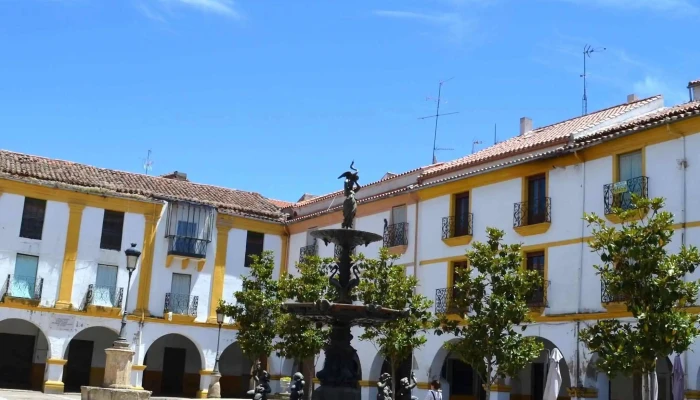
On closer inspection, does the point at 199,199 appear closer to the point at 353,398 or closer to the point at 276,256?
the point at 276,256

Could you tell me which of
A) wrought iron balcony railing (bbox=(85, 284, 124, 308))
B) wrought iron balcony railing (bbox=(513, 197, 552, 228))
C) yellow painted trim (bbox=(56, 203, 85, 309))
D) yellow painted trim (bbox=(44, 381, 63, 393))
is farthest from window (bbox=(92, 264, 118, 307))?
wrought iron balcony railing (bbox=(513, 197, 552, 228))

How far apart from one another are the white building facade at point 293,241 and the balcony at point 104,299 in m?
0.05

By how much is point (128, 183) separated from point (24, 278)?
5742mm

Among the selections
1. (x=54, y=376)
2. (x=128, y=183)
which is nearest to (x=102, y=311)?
(x=54, y=376)

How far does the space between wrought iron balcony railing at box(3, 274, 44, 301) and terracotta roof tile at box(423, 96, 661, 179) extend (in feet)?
47.8

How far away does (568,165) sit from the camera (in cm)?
2339

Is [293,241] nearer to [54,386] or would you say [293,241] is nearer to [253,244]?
[253,244]

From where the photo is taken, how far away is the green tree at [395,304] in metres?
23.4

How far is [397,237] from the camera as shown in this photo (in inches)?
1138

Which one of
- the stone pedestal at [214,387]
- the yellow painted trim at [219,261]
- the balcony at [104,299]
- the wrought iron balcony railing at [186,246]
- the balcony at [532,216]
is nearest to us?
the balcony at [532,216]

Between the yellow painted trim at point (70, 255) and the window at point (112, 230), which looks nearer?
the yellow painted trim at point (70, 255)

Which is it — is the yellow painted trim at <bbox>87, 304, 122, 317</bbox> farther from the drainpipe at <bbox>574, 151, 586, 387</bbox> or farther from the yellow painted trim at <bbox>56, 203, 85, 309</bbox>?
the drainpipe at <bbox>574, 151, 586, 387</bbox>

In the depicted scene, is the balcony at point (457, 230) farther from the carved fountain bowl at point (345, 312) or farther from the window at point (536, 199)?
the carved fountain bowl at point (345, 312)

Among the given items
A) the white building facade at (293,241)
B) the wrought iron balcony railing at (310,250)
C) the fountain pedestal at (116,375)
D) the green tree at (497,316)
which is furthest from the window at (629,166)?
the wrought iron balcony railing at (310,250)
